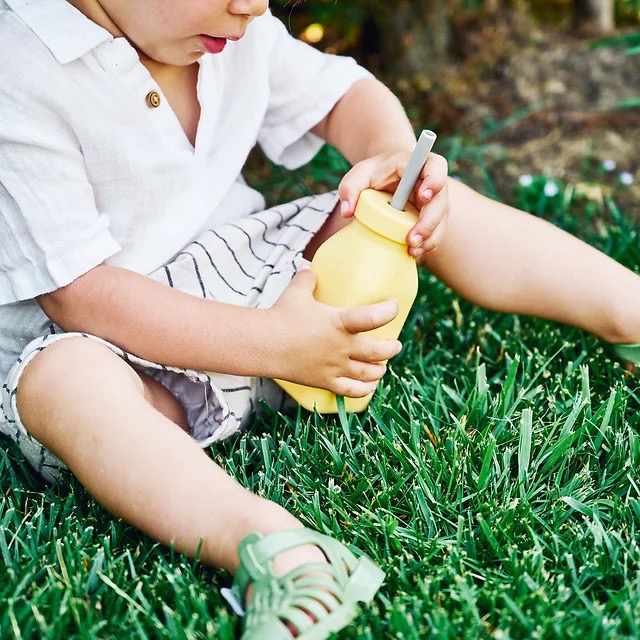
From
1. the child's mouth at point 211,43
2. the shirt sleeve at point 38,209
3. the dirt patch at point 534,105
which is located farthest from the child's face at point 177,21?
the dirt patch at point 534,105

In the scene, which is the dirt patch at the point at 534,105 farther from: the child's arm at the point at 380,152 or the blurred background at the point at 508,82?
the child's arm at the point at 380,152

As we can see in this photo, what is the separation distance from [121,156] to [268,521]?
0.58 meters

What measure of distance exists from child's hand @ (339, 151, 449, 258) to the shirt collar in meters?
0.40

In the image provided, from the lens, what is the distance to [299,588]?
1.03 metres

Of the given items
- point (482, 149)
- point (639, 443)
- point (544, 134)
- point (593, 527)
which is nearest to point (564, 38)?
point (544, 134)

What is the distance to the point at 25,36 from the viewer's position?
4.17 ft

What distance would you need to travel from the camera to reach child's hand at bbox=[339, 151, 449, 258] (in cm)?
132

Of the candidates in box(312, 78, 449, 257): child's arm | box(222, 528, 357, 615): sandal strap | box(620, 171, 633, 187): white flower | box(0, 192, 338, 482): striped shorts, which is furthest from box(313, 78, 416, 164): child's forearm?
box(620, 171, 633, 187): white flower

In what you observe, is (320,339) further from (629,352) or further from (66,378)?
(629,352)

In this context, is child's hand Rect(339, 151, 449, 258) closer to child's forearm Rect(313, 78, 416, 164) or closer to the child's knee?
child's forearm Rect(313, 78, 416, 164)

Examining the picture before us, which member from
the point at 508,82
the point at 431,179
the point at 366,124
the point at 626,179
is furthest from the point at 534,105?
the point at 431,179

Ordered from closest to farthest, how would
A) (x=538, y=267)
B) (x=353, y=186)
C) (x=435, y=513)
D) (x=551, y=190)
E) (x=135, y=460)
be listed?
(x=135, y=460) → (x=435, y=513) → (x=353, y=186) → (x=538, y=267) → (x=551, y=190)

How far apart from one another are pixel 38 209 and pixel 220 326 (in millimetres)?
287

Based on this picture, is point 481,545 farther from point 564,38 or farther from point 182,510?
point 564,38
